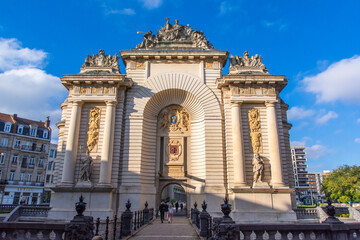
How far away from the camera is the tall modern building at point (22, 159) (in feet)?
149

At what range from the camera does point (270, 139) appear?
24.6 metres

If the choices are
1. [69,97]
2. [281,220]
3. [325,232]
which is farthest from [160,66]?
[325,232]

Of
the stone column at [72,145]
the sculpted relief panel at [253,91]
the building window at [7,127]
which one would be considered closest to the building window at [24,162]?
the building window at [7,127]

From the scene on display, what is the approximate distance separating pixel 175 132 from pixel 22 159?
114 feet

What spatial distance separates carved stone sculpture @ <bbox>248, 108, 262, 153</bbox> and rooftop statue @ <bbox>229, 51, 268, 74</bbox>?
14.0ft

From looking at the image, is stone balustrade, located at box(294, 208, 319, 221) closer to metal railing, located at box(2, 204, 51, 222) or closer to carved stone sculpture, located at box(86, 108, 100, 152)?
carved stone sculpture, located at box(86, 108, 100, 152)

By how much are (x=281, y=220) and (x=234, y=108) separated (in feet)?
34.2

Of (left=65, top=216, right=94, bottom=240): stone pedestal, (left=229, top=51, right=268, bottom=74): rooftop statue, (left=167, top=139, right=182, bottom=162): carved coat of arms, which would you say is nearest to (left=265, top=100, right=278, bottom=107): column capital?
(left=229, top=51, right=268, bottom=74): rooftop statue

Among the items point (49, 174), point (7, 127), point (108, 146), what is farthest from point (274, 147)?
point (49, 174)

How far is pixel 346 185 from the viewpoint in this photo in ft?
174

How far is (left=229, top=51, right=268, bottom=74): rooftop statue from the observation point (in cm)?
2724

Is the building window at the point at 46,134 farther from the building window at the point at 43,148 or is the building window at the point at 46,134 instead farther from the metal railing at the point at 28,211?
the metal railing at the point at 28,211

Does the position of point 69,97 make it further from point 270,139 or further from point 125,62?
point 270,139

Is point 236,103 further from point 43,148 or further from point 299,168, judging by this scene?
point 299,168
